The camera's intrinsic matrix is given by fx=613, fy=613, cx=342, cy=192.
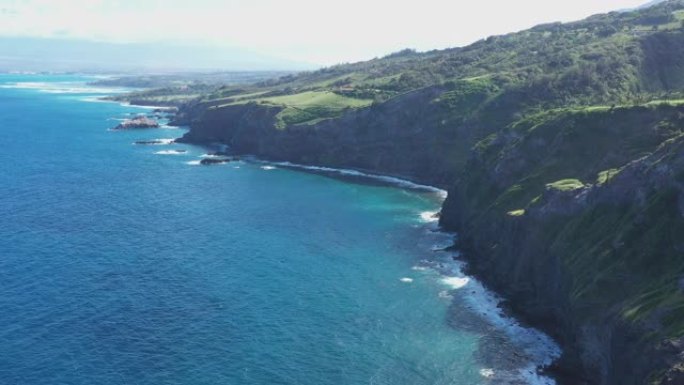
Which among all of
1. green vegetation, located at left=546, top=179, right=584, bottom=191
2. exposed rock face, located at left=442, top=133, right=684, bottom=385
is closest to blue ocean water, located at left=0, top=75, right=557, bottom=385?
exposed rock face, located at left=442, top=133, right=684, bottom=385

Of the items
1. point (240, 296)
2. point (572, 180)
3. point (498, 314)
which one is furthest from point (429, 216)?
point (240, 296)

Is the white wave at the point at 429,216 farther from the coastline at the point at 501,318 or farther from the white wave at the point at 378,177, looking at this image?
the white wave at the point at 378,177

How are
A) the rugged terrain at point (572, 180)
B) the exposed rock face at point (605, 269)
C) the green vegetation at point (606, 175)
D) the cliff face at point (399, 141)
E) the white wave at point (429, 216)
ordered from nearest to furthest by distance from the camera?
the exposed rock face at point (605, 269) → the rugged terrain at point (572, 180) → the green vegetation at point (606, 175) → the white wave at point (429, 216) → the cliff face at point (399, 141)

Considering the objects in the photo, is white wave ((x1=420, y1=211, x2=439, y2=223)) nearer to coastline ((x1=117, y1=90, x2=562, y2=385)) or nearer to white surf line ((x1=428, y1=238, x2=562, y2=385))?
coastline ((x1=117, y1=90, x2=562, y2=385))

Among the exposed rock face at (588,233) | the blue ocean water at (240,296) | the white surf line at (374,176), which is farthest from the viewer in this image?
the white surf line at (374,176)

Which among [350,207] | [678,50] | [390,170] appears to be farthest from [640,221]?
[678,50]

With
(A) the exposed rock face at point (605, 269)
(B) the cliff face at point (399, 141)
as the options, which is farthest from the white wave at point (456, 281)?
(B) the cliff face at point (399, 141)

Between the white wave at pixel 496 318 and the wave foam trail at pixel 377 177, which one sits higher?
the wave foam trail at pixel 377 177

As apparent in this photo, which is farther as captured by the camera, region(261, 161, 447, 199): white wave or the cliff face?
the cliff face
